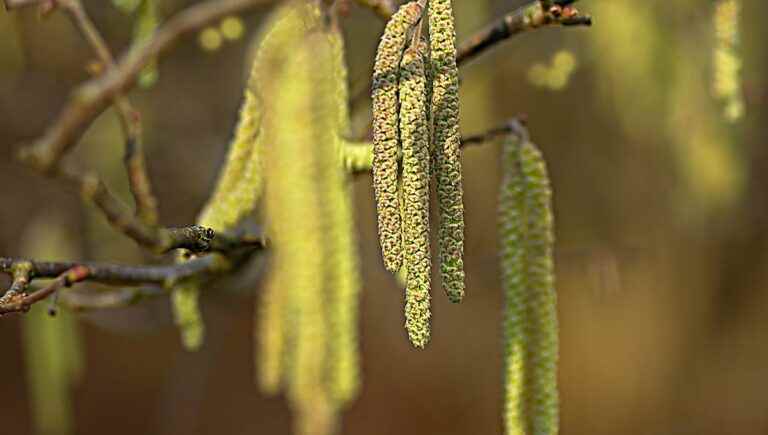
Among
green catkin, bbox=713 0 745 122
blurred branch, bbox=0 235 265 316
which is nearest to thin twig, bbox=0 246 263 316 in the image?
blurred branch, bbox=0 235 265 316

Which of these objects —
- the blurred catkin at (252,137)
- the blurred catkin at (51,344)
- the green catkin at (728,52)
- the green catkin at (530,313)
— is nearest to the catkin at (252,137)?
the blurred catkin at (252,137)

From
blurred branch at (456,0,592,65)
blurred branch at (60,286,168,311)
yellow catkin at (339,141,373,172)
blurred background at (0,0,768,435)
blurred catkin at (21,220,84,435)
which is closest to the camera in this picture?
blurred branch at (456,0,592,65)

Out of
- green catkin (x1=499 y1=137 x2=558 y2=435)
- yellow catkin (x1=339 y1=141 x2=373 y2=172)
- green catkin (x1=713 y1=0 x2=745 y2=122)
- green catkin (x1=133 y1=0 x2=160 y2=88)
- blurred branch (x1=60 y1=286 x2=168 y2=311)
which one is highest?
green catkin (x1=133 y1=0 x2=160 y2=88)

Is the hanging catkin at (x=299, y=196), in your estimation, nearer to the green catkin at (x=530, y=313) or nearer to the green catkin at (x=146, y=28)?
the green catkin at (x=530, y=313)

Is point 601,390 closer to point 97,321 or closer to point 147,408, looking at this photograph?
point 147,408

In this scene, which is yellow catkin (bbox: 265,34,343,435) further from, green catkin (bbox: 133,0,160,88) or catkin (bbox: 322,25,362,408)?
green catkin (bbox: 133,0,160,88)

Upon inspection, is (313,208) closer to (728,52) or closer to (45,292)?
(45,292)

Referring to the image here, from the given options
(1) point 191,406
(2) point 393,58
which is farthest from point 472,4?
(1) point 191,406
